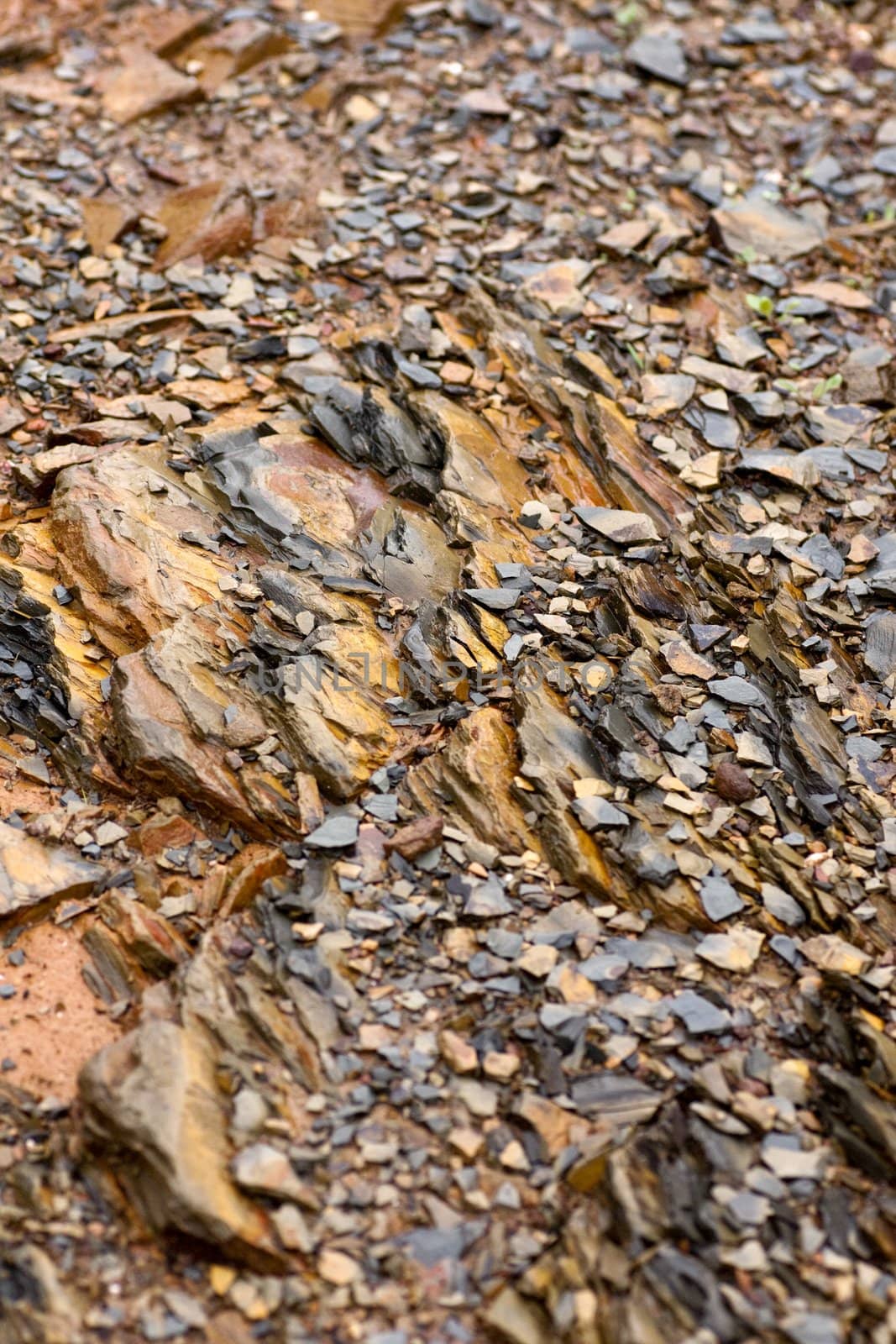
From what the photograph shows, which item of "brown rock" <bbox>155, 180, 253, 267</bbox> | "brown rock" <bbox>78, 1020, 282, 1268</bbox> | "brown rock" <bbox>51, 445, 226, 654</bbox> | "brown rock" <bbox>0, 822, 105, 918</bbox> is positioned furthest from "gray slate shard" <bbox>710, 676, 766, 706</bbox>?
"brown rock" <bbox>155, 180, 253, 267</bbox>

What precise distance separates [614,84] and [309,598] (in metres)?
6.27

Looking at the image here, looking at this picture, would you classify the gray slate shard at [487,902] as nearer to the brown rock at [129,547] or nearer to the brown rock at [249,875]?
the brown rock at [249,875]

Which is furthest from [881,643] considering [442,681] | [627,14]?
[627,14]

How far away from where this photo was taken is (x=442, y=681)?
648 cm

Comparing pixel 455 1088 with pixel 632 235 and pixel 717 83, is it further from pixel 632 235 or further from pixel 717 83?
pixel 717 83

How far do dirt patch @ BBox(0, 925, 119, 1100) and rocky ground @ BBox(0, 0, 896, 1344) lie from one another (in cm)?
2

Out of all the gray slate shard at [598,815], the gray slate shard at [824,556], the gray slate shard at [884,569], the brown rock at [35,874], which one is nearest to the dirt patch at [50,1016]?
the brown rock at [35,874]

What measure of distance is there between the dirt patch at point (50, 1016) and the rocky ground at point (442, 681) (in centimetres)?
2

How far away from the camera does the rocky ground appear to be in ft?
15.5

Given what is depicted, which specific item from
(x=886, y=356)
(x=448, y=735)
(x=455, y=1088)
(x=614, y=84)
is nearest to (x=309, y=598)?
(x=448, y=735)

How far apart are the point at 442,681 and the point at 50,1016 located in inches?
101

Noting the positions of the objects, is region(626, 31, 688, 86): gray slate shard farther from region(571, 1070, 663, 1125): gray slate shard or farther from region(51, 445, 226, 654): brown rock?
region(571, 1070, 663, 1125): gray slate shard

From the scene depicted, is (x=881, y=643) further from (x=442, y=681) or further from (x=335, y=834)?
(x=335, y=834)

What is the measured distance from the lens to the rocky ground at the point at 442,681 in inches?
186
